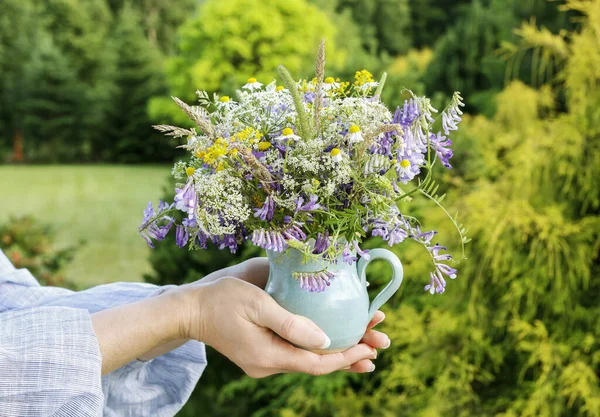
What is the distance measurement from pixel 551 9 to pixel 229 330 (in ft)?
24.5

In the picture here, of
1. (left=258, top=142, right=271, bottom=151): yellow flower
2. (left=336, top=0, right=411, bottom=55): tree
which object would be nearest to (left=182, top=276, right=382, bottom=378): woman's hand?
(left=258, top=142, right=271, bottom=151): yellow flower

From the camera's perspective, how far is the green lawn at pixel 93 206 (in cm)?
1277

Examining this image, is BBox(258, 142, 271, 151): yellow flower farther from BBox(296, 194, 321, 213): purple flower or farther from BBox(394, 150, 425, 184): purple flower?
BBox(394, 150, 425, 184): purple flower

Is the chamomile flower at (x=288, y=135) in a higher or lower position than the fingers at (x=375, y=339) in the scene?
higher

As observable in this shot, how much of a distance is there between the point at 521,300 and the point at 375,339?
234 centimetres

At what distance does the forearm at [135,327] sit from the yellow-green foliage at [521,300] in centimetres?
217

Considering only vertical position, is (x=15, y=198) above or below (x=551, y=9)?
below

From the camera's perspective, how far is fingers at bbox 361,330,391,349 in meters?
1.31

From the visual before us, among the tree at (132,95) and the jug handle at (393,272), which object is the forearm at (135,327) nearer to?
the jug handle at (393,272)

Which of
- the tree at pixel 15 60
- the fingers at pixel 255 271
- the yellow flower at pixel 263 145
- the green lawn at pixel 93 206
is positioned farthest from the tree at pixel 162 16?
the yellow flower at pixel 263 145

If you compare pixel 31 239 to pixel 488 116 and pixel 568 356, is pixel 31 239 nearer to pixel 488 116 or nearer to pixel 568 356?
pixel 568 356

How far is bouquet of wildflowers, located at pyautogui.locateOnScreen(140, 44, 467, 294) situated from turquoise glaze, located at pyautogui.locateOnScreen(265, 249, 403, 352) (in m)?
0.03

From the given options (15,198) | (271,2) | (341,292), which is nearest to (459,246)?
(341,292)

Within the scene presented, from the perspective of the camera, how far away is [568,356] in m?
3.12
